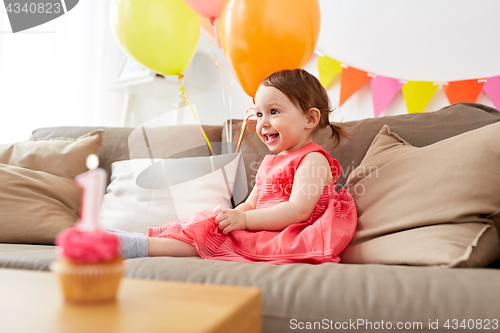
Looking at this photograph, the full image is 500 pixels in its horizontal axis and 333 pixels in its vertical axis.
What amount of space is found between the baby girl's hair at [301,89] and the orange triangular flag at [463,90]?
2.66ft

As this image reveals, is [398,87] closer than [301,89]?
No

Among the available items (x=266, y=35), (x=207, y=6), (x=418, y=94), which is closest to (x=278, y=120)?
(x=266, y=35)

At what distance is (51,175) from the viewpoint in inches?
58.3

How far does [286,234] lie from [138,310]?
0.68m

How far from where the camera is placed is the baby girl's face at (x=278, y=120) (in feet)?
3.94

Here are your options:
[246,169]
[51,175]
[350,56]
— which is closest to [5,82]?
[51,175]

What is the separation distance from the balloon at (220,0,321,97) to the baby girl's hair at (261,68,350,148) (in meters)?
0.07

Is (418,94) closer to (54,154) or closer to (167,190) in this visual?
(167,190)

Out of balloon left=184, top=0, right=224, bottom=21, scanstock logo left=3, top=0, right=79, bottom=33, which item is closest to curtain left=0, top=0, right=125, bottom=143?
scanstock logo left=3, top=0, right=79, bottom=33

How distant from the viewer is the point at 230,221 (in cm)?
107

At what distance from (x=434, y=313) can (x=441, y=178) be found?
43cm

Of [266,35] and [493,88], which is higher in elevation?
[266,35]

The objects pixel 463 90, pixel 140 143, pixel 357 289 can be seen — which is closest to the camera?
pixel 357 289

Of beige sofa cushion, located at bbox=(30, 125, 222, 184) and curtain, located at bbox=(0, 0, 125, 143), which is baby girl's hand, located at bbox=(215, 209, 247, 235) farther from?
curtain, located at bbox=(0, 0, 125, 143)
